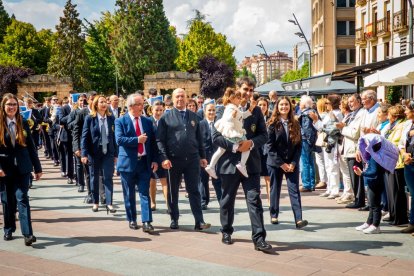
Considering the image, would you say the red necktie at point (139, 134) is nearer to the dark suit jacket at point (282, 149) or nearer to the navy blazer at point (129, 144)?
the navy blazer at point (129, 144)

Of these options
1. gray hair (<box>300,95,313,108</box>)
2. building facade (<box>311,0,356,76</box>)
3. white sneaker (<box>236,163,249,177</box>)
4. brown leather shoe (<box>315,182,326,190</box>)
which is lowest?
brown leather shoe (<box>315,182,326,190</box>)

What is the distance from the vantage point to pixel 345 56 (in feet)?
193

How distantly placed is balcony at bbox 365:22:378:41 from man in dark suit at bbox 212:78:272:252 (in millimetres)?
38414

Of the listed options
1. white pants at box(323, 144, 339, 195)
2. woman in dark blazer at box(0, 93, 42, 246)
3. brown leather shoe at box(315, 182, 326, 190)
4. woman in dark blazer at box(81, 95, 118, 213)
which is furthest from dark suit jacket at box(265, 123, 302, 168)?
brown leather shoe at box(315, 182, 326, 190)

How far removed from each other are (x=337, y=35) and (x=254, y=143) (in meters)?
54.7

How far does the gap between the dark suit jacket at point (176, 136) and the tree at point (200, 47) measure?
64.4 meters

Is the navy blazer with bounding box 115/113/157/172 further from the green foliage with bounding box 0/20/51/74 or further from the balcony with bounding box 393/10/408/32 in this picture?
the green foliage with bounding box 0/20/51/74

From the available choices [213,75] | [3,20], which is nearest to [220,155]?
[213,75]

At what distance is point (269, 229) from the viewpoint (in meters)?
7.98

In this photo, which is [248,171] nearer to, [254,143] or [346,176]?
[254,143]

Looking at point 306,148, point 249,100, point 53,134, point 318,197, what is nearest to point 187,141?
point 249,100

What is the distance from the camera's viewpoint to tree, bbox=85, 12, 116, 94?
6712cm

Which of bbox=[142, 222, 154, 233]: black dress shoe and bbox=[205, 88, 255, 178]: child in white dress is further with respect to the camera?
bbox=[142, 222, 154, 233]: black dress shoe

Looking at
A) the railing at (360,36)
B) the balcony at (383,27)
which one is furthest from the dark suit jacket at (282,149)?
the railing at (360,36)
